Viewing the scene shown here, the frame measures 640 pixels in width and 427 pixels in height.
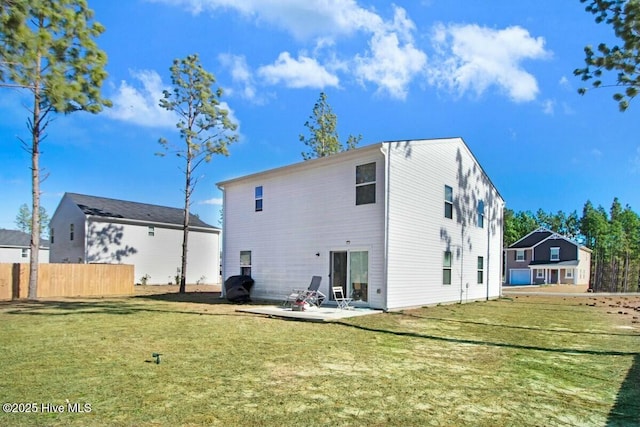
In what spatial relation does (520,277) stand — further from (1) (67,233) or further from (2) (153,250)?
(1) (67,233)

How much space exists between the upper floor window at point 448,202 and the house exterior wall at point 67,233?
64.9ft

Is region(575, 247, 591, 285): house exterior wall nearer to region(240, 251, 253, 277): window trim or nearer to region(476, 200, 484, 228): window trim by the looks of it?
region(476, 200, 484, 228): window trim

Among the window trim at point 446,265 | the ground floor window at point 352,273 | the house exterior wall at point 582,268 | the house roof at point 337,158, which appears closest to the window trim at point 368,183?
the house roof at point 337,158

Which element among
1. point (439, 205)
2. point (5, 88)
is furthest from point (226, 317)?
point (439, 205)

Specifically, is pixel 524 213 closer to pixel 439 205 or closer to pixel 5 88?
pixel 439 205

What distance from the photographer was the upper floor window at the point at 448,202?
50.2ft

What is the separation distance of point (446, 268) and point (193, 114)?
49.5 feet

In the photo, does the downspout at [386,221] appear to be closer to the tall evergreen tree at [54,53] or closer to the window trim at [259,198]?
the window trim at [259,198]

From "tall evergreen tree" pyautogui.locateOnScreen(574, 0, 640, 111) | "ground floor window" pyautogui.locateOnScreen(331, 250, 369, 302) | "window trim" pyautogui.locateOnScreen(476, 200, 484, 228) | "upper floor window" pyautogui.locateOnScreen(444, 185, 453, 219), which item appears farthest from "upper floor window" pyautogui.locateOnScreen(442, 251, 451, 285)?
"tall evergreen tree" pyautogui.locateOnScreen(574, 0, 640, 111)

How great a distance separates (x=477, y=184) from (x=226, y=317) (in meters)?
12.5

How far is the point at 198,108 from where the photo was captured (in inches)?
853

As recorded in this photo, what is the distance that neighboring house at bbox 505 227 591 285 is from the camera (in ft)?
137

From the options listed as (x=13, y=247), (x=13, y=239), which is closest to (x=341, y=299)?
(x=13, y=247)

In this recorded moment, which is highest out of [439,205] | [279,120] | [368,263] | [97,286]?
[279,120]
